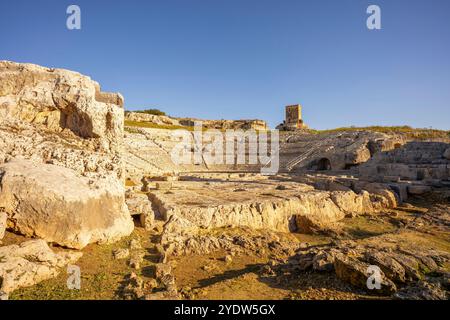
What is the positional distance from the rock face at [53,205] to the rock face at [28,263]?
0.35 m

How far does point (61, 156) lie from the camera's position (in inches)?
232

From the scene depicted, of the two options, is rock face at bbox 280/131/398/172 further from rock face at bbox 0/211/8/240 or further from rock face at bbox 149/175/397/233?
rock face at bbox 0/211/8/240

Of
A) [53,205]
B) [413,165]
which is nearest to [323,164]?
Answer: [413,165]

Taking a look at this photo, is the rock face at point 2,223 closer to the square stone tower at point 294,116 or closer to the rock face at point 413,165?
the rock face at point 413,165

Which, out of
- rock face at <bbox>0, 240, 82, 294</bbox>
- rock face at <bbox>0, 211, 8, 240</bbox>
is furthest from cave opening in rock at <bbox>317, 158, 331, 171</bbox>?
rock face at <bbox>0, 211, 8, 240</bbox>

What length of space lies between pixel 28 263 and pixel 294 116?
179 feet

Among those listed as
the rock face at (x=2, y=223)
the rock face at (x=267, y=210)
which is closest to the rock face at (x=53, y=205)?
the rock face at (x=2, y=223)

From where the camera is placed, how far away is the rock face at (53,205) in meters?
4.55

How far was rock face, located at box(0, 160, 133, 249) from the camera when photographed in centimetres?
455

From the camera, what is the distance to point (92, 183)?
218 inches

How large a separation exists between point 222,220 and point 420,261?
427 centimetres

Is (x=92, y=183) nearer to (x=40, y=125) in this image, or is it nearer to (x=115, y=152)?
(x=115, y=152)

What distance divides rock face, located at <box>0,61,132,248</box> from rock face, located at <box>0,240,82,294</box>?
0.40 metres
